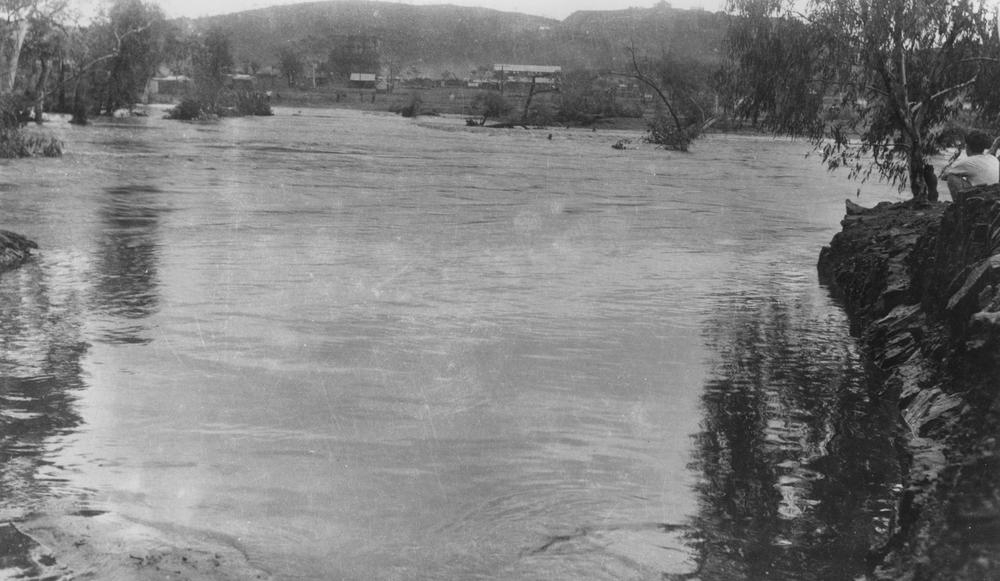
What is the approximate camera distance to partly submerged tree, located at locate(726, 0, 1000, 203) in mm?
20250

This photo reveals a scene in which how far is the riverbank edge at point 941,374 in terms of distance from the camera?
4.59 meters

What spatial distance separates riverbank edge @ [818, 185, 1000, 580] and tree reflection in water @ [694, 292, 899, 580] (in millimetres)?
175

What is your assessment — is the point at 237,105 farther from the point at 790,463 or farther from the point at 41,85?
the point at 790,463

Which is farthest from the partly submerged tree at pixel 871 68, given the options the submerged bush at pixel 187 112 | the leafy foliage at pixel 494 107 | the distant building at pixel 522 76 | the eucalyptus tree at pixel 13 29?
the distant building at pixel 522 76

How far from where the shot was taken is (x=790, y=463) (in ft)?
21.8

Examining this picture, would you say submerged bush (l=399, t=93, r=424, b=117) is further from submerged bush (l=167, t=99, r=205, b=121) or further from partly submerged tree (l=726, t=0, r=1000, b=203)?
partly submerged tree (l=726, t=0, r=1000, b=203)

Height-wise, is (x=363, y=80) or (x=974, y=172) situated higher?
(x=363, y=80)

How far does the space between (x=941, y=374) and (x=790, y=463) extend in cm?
157

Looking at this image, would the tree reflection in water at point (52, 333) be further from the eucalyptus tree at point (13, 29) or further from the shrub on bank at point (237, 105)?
the shrub on bank at point (237, 105)

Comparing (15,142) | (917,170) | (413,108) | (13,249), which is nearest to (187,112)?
(413,108)

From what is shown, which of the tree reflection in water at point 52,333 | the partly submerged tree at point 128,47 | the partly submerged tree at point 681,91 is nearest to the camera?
the tree reflection in water at point 52,333

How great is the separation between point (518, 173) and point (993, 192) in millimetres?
28111

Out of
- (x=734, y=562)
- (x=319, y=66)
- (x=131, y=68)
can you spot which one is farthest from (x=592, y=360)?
(x=319, y=66)

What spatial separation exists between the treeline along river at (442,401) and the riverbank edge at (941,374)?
284 mm
